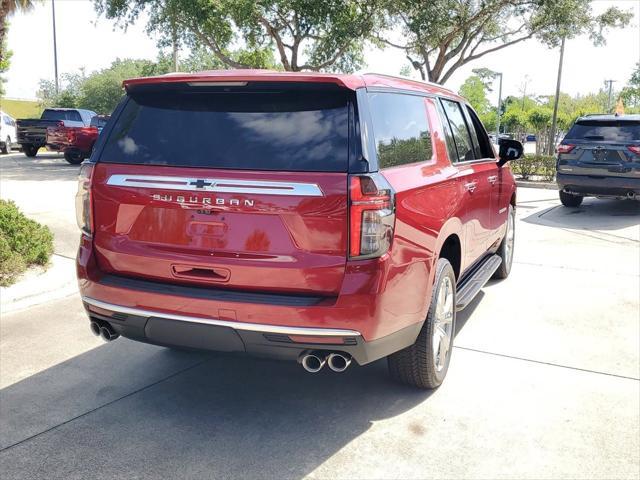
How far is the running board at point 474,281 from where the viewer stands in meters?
4.54

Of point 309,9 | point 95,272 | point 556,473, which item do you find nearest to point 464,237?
point 556,473

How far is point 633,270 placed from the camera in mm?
7566

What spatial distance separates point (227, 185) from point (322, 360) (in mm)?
1018

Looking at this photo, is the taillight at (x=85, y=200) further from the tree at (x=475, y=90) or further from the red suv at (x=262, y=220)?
the tree at (x=475, y=90)

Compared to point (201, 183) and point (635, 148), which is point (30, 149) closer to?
point (635, 148)

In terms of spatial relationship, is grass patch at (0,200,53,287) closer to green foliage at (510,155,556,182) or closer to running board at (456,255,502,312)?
running board at (456,255,502,312)

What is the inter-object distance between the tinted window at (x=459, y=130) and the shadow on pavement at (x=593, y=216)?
6.49 metres

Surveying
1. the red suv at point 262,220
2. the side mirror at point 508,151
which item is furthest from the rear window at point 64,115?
the red suv at point 262,220

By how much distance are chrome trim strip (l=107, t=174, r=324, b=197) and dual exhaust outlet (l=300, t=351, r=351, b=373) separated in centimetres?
82

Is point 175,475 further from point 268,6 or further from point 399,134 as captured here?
point 268,6

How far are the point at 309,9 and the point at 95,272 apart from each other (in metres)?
21.5

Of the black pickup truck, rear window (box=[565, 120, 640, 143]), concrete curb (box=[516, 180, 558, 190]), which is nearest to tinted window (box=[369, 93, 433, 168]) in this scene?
rear window (box=[565, 120, 640, 143])

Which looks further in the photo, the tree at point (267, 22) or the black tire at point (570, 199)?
the tree at point (267, 22)

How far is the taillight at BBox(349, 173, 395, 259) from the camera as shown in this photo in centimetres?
305
